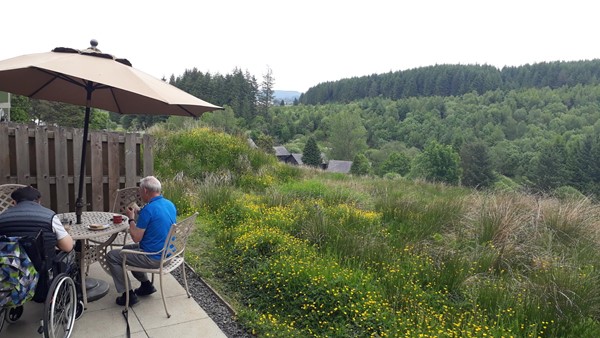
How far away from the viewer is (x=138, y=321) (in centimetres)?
345

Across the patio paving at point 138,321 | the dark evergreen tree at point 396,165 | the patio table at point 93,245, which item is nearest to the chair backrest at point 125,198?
the patio table at point 93,245

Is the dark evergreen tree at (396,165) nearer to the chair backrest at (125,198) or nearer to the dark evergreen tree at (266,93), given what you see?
the dark evergreen tree at (266,93)

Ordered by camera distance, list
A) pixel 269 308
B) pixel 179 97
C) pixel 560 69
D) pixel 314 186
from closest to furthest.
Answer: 1. pixel 179 97
2. pixel 269 308
3. pixel 314 186
4. pixel 560 69

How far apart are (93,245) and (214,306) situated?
4.55ft

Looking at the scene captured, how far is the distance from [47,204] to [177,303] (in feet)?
10.0

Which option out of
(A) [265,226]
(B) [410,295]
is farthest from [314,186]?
(B) [410,295]

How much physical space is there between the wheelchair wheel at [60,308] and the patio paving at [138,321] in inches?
8.1

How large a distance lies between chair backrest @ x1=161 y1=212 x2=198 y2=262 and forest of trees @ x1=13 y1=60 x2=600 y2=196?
1373 inches

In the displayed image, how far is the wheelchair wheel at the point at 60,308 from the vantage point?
262 cm

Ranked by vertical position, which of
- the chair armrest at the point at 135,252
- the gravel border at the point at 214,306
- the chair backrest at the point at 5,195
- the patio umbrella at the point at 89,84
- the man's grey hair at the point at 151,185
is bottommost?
the gravel border at the point at 214,306

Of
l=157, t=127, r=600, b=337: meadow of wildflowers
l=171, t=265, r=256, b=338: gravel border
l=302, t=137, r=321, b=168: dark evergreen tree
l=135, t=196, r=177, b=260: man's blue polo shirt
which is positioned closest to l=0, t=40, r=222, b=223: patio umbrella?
l=135, t=196, r=177, b=260: man's blue polo shirt

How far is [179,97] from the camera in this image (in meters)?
3.57

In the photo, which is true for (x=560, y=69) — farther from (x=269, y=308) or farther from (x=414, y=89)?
(x=269, y=308)

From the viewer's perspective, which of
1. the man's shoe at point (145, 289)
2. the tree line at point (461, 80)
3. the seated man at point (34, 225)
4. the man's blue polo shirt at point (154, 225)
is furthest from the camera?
the tree line at point (461, 80)
